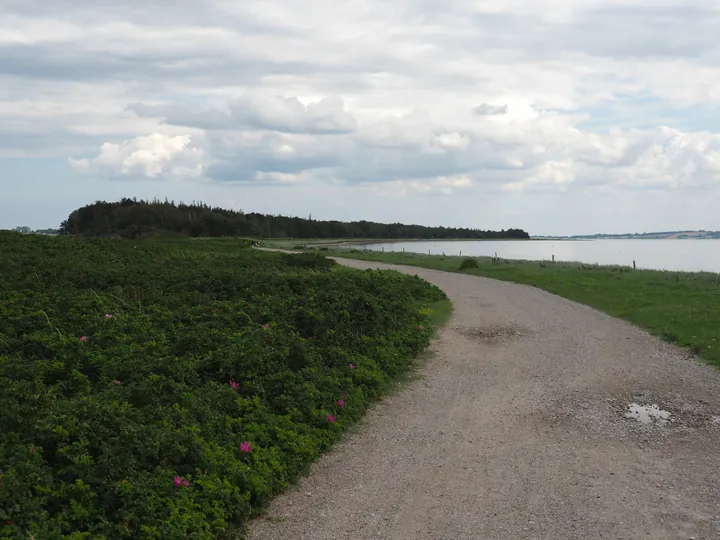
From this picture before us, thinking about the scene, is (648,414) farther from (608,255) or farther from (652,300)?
(608,255)

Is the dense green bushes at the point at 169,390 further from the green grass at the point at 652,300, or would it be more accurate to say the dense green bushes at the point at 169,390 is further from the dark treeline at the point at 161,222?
the dark treeline at the point at 161,222

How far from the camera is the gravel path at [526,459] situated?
6449 millimetres

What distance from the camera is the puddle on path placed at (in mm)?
9852

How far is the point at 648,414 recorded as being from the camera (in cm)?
1021

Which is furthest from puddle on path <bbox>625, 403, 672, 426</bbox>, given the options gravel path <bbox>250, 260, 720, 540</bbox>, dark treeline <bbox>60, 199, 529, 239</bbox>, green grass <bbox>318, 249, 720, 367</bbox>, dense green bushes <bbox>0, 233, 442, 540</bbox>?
dark treeline <bbox>60, 199, 529, 239</bbox>

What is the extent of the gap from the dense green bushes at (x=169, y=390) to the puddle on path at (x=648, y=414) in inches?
163

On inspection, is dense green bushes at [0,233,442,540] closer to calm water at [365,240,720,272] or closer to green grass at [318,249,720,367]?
green grass at [318,249,720,367]

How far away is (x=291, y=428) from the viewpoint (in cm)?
865

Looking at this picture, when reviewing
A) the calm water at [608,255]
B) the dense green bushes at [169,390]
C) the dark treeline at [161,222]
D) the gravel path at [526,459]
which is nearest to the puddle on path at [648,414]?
the gravel path at [526,459]

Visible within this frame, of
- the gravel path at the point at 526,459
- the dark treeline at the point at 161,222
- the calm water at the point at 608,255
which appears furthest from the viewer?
the dark treeline at the point at 161,222

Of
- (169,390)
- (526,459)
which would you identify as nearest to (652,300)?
(526,459)

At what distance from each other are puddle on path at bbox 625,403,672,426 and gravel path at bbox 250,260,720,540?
0.13 m

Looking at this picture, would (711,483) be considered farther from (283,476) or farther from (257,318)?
(257,318)

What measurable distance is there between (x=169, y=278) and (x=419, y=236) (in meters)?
171
